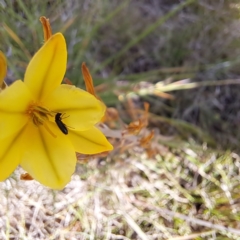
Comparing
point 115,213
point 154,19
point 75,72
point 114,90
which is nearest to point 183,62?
point 154,19

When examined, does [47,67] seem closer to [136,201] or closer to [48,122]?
[48,122]

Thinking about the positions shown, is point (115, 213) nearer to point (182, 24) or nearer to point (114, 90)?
point (114, 90)

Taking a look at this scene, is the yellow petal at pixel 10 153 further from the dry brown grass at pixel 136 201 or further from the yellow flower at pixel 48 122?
the dry brown grass at pixel 136 201

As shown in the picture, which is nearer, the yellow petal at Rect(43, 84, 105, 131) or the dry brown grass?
the yellow petal at Rect(43, 84, 105, 131)

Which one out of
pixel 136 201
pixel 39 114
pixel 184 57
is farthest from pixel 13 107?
pixel 184 57

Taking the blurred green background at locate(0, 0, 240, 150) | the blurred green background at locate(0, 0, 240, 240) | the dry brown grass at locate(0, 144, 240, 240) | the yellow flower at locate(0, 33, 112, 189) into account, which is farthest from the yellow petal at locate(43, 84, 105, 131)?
the blurred green background at locate(0, 0, 240, 150)

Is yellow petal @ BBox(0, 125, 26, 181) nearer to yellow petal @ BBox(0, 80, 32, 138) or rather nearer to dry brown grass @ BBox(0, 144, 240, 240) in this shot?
yellow petal @ BBox(0, 80, 32, 138)
